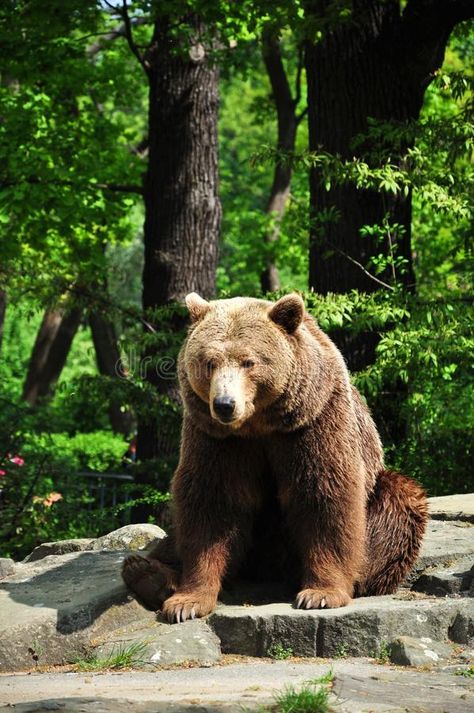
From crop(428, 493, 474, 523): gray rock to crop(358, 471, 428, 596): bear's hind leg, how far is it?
1390 mm

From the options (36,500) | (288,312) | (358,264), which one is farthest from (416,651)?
(36,500)

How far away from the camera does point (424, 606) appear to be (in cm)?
551

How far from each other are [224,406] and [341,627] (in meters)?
1.27

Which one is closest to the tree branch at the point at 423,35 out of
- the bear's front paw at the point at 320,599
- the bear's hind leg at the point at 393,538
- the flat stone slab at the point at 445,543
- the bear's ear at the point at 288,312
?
the flat stone slab at the point at 445,543

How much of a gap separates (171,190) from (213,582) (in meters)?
6.97

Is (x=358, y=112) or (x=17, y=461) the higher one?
(x=358, y=112)

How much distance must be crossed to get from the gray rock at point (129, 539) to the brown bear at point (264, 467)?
177cm

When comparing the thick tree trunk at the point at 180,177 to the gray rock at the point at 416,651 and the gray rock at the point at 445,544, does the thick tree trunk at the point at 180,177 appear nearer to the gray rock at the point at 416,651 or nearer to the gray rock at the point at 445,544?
the gray rock at the point at 445,544

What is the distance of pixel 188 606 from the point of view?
567 cm

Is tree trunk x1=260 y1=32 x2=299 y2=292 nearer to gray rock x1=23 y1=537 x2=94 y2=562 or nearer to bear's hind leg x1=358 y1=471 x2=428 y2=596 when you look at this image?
gray rock x1=23 y1=537 x2=94 y2=562

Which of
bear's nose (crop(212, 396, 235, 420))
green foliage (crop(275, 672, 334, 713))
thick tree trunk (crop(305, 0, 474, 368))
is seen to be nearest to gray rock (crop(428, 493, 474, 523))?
thick tree trunk (crop(305, 0, 474, 368))

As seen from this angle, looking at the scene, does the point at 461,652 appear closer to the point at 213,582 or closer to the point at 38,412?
the point at 213,582

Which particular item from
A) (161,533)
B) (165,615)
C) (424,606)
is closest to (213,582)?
(165,615)

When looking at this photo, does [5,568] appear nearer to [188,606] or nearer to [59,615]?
[59,615]
